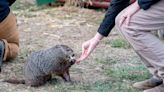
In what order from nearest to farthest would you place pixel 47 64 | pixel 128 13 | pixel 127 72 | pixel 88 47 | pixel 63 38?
pixel 128 13 → pixel 88 47 → pixel 47 64 → pixel 127 72 → pixel 63 38

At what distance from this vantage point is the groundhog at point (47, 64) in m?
4.97

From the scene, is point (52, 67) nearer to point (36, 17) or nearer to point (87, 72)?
point (87, 72)

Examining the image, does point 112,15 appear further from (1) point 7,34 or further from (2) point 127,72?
(1) point 7,34

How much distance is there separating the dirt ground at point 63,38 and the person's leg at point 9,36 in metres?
0.12

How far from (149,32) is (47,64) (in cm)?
109

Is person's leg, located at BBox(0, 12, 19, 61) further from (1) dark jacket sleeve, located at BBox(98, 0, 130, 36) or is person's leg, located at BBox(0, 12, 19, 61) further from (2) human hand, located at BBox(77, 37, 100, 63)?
(1) dark jacket sleeve, located at BBox(98, 0, 130, 36)

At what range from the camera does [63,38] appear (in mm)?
7320

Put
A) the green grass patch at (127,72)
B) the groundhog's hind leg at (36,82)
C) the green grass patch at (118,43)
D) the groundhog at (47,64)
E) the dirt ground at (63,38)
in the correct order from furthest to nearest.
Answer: the green grass patch at (118,43), the dirt ground at (63,38), the green grass patch at (127,72), the groundhog's hind leg at (36,82), the groundhog at (47,64)

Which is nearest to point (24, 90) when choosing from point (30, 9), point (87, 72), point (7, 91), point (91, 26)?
point (7, 91)

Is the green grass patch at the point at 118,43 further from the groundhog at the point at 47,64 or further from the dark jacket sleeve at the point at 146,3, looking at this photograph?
the dark jacket sleeve at the point at 146,3

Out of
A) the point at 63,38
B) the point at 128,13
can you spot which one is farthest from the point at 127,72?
the point at 63,38

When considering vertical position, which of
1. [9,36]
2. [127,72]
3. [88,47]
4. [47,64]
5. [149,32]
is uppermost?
[149,32]

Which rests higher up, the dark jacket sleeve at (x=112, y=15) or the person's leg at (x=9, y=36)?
the dark jacket sleeve at (x=112, y=15)

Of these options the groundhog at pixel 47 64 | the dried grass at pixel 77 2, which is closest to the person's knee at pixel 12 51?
the groundhog at pixel 47 64
